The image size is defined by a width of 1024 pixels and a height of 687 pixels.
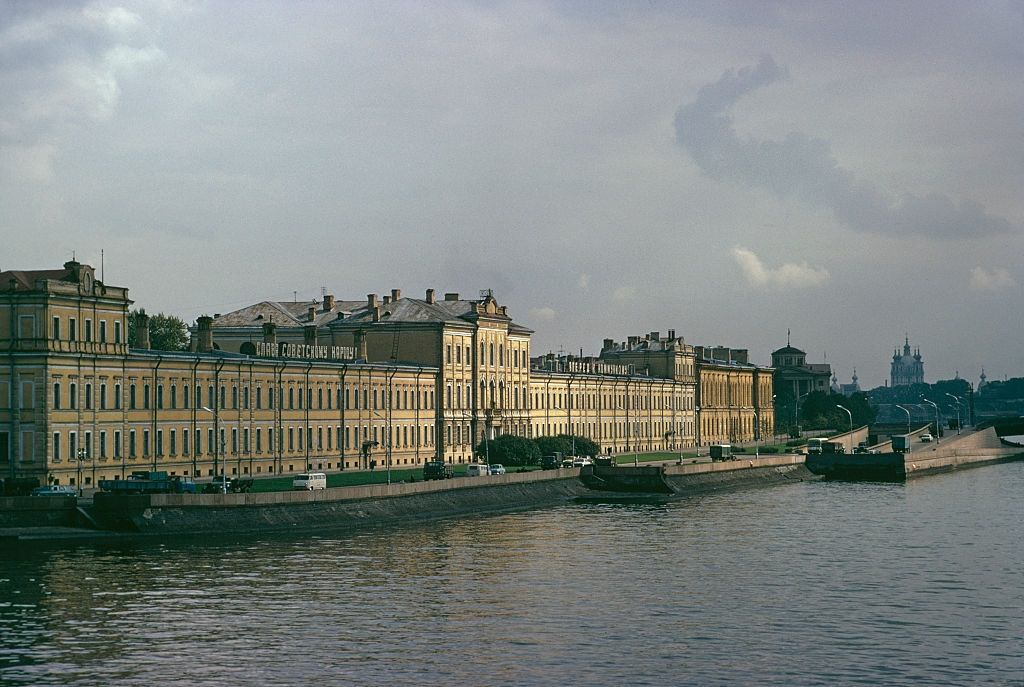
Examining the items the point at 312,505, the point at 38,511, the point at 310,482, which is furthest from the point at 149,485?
the point at 310,482

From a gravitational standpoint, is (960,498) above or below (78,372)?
below

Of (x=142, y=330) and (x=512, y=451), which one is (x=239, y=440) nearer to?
(x=142, y=330)

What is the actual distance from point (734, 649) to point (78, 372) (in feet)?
177

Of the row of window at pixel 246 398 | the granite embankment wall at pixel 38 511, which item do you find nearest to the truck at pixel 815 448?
the row of window at pixel 246 398

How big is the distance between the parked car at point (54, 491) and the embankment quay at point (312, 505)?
0.96m

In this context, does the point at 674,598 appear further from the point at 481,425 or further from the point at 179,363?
the point at 481,425

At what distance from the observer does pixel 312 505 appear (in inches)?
3666

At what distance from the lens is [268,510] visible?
90.3 meters

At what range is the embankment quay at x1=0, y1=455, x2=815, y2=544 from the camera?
83125 millimetres

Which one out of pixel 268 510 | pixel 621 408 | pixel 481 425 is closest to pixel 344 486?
pixel 268 510

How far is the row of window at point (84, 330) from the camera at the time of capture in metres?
93.9

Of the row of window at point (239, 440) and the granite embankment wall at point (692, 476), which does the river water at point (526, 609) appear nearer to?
the row of window at point (239, 440)

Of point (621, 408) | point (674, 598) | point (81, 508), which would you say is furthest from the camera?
point (621, 408)

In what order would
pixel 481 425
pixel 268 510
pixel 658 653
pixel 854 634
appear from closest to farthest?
pixel 658 653
pixel 854 634
pixel 268 510
pixel 481 425
